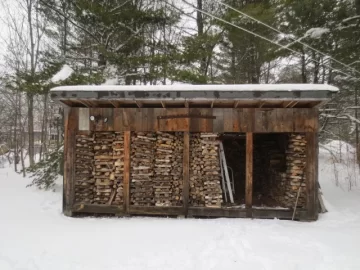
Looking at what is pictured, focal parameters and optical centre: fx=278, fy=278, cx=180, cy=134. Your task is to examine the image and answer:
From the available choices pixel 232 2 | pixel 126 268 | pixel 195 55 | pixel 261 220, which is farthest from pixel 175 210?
pixel 232 2

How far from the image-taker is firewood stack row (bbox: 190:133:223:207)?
617 cm

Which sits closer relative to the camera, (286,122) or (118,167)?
(286,122)

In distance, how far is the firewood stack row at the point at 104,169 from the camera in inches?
248

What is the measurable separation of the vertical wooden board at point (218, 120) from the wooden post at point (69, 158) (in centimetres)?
305

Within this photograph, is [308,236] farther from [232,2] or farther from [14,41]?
[14,41]

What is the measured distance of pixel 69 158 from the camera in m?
6.15

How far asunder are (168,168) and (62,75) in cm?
426

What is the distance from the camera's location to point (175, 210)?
5984 mm

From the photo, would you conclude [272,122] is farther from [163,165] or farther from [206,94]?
[163,165]

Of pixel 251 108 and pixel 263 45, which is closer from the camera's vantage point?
pixel 251 108

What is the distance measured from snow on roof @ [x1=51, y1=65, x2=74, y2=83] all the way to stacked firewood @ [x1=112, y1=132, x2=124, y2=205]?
2.91 meters

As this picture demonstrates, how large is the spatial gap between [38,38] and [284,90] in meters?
14.1

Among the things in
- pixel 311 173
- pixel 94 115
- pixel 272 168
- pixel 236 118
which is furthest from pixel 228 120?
pixel 94 115

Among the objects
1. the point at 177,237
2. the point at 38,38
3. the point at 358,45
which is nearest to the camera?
the point at 177,237
